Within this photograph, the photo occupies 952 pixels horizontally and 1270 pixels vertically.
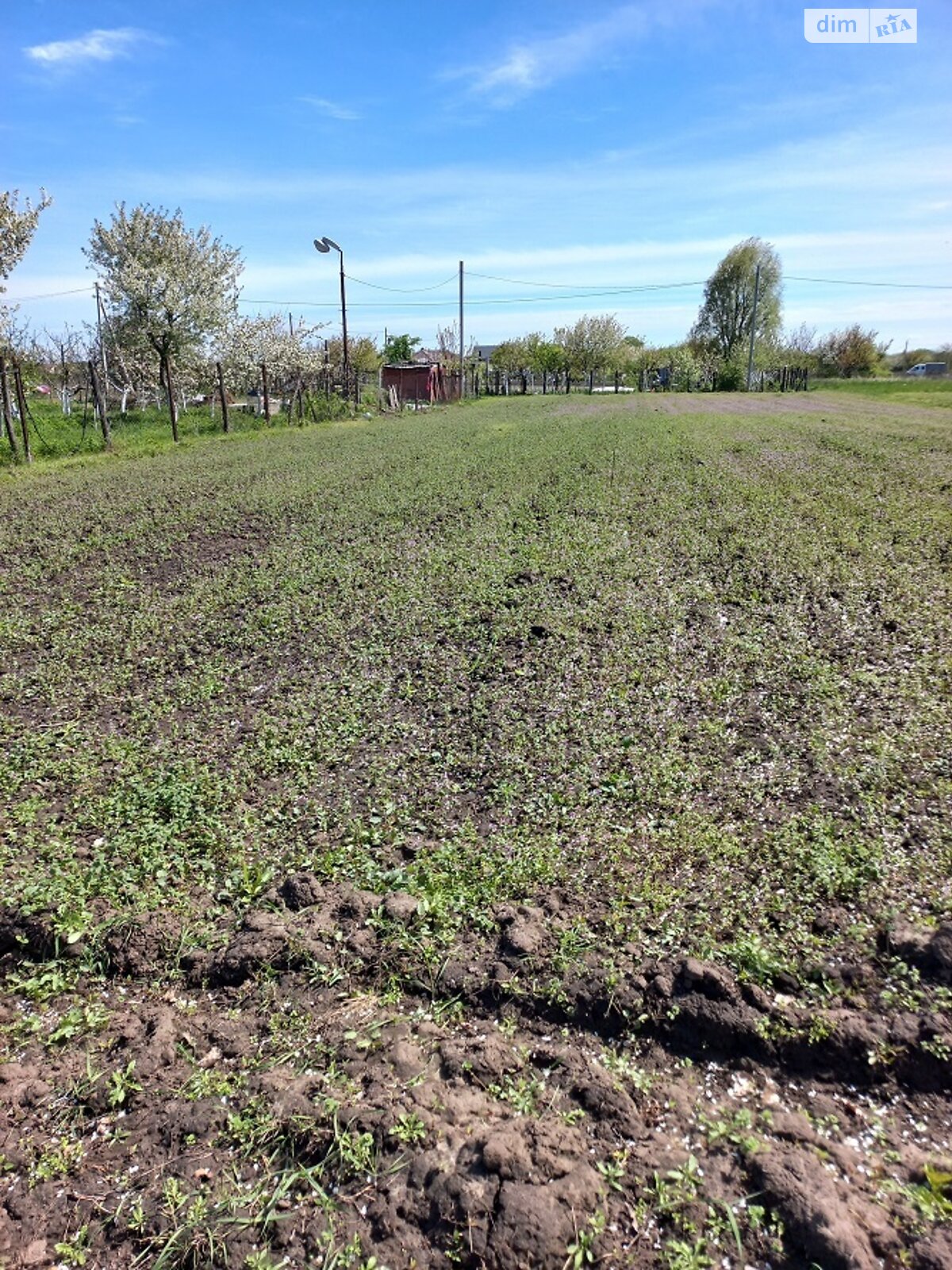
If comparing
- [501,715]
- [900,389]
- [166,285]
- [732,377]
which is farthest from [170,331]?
[732,377]

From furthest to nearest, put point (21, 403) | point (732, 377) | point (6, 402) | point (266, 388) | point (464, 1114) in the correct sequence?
1. point (732, 377)
2. point (266, 388)
3. point (6, 402)
4. point (21, 403)
5. point (464, 1114)

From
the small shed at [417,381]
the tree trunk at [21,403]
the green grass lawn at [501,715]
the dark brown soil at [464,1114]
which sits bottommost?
the dark brown soil at [464,1114]

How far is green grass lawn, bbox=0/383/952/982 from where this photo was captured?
10.4 feet

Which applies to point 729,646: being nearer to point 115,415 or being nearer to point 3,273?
point 3,273

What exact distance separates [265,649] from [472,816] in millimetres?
2748

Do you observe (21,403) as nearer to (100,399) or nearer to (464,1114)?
(100,399)

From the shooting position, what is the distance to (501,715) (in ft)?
15.3

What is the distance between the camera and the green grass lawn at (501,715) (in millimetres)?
3168

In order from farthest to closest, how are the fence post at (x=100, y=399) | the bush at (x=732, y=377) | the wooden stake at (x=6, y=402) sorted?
the bush at (x=732, y=377), the fence post at (x=100, y=399), the wooden stake at (x=6, y=402)

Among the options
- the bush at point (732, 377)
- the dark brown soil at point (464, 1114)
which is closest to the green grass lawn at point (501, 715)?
the dark brown soil at point (464, 1114)

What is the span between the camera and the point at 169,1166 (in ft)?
7.02

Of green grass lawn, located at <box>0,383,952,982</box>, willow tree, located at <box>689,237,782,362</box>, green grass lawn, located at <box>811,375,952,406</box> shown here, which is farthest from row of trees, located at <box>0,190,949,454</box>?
willow tree, located at <box>689,237,782,362</box>

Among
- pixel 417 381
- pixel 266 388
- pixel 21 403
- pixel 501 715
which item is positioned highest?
pixel 417 381

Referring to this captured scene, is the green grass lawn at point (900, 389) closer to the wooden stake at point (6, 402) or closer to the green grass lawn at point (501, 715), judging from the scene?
the green grass lawn at point (501, 715)
